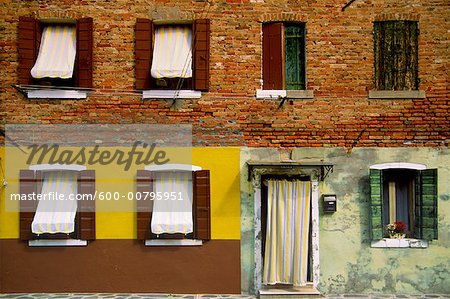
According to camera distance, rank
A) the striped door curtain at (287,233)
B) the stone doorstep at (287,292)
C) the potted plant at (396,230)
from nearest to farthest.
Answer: the stone doorstep at (287,292), the striped door curtain at (287,233), the potted plant at (396,230)

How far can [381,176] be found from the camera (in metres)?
11.0

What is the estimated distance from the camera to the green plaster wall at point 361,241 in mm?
11078

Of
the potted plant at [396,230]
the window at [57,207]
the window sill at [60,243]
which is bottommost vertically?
the window sill at [60,243]

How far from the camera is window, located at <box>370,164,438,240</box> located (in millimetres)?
10930

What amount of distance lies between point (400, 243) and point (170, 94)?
18.9 feet

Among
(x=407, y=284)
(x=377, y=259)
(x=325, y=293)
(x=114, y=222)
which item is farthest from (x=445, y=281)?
(x=114, y=222)

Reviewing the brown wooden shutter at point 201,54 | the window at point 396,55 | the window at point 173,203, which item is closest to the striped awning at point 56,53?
the brown wooden shutter at point 201,54

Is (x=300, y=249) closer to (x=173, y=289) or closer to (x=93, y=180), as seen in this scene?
(x=173, y=289)

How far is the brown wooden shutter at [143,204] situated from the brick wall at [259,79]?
120 cm

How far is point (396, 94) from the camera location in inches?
444

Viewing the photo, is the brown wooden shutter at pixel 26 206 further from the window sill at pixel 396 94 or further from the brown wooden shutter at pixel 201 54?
the window sill at pixel 396 94

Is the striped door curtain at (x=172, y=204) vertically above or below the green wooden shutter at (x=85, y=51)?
below

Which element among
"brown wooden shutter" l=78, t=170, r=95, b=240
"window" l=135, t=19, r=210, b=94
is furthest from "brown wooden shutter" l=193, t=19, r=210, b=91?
"brown wooden shutter" l=78, t=170, r=95, b=240

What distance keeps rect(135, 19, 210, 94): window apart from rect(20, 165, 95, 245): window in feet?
7.90
